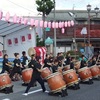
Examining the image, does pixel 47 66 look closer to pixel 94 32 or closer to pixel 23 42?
pixel 23 42

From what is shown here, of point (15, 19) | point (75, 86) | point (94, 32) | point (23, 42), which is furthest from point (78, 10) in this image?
point (75, 86)

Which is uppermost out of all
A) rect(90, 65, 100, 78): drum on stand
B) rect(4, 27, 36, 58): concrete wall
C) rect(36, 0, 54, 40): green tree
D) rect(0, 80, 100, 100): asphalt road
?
rect(36, 0, 54, 40): green tree

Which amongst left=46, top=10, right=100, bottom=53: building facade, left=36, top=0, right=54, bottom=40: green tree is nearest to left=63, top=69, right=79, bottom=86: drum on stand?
left=36, top=0, right=54, bottom=40: green tree

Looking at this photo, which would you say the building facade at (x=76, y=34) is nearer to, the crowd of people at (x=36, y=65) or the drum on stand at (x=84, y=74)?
the crowd of people at (x=36, y=65)

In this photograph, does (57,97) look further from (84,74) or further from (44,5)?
(44,5)

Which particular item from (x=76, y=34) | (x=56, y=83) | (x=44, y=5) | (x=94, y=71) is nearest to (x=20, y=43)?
(x=94, y=71)

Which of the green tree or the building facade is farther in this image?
the building facade

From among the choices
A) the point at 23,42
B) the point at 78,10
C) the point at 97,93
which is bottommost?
the point at 97,93

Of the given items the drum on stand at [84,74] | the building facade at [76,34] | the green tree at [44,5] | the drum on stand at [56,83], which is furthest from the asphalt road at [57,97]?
the building facade at [76,34]

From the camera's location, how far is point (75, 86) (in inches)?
488

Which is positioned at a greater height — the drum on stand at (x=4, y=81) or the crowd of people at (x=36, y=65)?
the crowd of people at (x=36, y=65)

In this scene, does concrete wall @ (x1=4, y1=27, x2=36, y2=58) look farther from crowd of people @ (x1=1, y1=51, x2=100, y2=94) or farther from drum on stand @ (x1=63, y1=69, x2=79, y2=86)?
drum on stand @ (x1=63, y1=69, x2=79, y2=86)

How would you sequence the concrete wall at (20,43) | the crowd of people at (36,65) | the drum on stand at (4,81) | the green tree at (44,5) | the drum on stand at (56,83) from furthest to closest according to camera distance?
the green tree at (44,5) → the concrete wall at (20,43) → the drum on stand at (4,81) → the crowd of people at (36,65) → the drum on stand at (56,83)

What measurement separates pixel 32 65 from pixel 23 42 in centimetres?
1096
